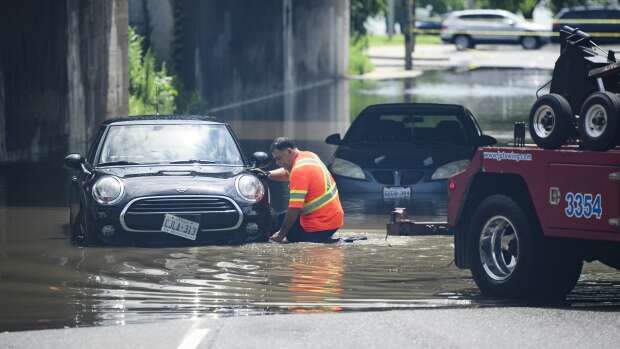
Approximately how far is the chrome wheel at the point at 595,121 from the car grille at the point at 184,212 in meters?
4.72

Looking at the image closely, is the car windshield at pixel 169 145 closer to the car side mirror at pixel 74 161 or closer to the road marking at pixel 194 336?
the car side mirror at pixel 74 161

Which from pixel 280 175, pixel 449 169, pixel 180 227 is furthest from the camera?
pixel 449 169

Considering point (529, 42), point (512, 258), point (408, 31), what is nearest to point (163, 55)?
point (512, 258)

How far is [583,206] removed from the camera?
37.0ft

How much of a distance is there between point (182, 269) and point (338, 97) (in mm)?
32150

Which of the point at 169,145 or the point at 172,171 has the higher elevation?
the point at 169,145

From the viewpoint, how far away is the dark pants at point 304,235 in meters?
15.6

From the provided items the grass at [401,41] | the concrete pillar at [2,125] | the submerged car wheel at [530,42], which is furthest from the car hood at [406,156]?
the grass at [401,41]

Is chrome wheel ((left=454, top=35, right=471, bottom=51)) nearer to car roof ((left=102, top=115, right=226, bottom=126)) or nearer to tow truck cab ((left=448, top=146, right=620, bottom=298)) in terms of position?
car roof ((left=102, top=115, right=226, bottom=126))

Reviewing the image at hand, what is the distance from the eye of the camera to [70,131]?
26.0 meters

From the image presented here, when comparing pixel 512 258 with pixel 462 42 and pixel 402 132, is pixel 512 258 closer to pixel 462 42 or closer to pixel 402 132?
pixel 402 132

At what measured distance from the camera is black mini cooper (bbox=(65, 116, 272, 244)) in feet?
49.4

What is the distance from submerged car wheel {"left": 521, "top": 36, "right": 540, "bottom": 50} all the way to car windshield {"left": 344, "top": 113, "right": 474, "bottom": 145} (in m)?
58.3

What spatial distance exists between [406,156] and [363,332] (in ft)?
27.1
